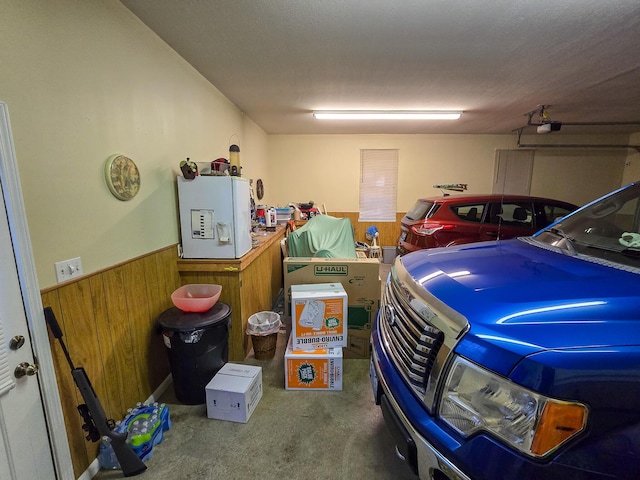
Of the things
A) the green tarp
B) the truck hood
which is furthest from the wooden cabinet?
the truck hood

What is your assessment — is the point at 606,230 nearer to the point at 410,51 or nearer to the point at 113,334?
the point at 410,51

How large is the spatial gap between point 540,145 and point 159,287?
748 centimetres

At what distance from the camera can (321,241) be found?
342 centimetres

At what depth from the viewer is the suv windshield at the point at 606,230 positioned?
1.41 metres

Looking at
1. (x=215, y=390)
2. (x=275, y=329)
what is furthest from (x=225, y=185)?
(x=215, y=390)

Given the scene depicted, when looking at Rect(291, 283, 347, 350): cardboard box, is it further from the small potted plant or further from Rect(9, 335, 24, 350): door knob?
Rect(9, 335, 24, 350): door knob

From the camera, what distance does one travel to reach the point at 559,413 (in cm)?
82

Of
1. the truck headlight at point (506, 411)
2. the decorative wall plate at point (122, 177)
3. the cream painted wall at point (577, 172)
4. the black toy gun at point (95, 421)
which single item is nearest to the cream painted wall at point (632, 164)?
the cream painted wall at point (577, 172)

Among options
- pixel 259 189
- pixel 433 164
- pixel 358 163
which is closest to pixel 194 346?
pixel 259 189

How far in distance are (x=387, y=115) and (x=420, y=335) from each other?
4.13 m

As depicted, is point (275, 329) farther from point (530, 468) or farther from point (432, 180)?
point (432, 180)

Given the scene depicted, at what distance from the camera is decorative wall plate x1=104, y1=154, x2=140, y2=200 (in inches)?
68.6

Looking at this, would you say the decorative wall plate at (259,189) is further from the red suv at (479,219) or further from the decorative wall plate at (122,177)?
the decorative wall plate at (122,177)

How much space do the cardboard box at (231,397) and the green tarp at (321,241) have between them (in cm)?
148
